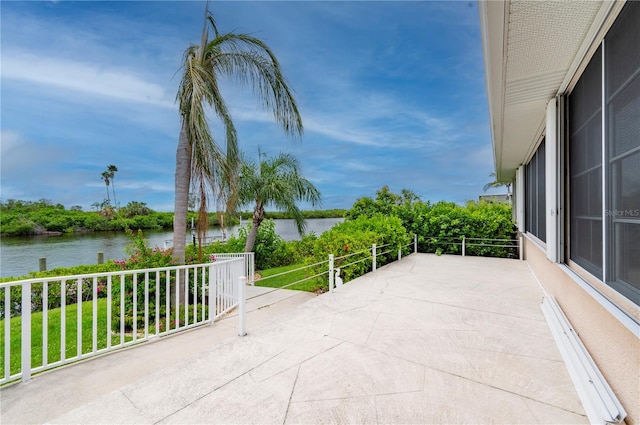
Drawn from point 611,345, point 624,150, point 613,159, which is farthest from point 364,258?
point 624,150

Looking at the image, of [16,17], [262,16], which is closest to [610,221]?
[262,16]

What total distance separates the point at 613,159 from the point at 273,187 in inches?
358

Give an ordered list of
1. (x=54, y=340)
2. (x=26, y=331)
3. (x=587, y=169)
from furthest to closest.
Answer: (x=54, y=340) → (x=587, y=169) → (x=26, y=331)

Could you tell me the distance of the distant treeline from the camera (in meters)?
20.0

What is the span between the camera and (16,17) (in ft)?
18.3

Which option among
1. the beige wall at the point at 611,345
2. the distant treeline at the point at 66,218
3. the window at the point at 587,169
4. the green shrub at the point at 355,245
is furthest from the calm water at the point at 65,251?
the beige wall at the point at 611,345

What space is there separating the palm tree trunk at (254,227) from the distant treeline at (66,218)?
6.29 m

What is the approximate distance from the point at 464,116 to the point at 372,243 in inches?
407

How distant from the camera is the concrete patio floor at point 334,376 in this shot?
185 centimetres

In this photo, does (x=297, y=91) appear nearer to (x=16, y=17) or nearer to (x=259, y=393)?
(x=259, y=393)

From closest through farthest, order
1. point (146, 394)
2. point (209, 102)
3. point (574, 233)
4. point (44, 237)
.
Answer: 1. point (146, 394)
2. point (574, 233)
3. point (209, 102)
4. point (44, 237)

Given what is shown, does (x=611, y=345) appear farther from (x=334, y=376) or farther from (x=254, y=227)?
(x=254, y=227)

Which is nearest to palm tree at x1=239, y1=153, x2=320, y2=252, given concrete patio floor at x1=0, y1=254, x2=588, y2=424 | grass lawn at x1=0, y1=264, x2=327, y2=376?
grass lawn at x1=0, y1=264, x2=327, y2=376

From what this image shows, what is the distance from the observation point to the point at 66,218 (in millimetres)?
22562
